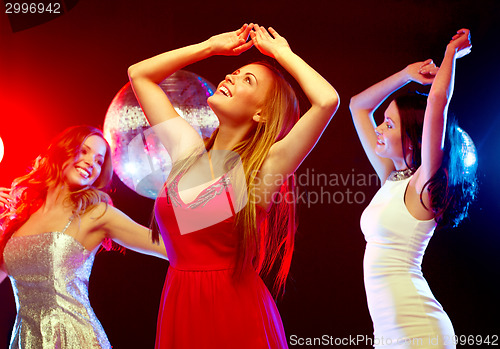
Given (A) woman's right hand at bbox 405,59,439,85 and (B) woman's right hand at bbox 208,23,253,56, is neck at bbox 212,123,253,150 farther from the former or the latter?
(A) woman's right hand at bbox 405,59,439,85

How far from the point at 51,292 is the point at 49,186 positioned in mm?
463

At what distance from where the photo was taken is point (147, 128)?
79.9 inches

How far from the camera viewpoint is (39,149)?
2.95 metres

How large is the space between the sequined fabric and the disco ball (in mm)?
362

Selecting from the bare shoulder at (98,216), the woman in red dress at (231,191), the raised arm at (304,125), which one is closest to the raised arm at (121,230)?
the bare shoulder at (98,216)

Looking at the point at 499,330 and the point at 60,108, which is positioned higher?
the point at 60,108

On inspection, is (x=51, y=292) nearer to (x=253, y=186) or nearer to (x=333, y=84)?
(x=253, y=186)

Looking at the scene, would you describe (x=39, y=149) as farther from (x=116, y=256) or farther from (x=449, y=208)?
(x=449, y=208)

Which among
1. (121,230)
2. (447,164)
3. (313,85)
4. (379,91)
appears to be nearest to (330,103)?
(313,85)

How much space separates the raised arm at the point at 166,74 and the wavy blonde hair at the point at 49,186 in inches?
24.7

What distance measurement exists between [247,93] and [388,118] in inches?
29.8

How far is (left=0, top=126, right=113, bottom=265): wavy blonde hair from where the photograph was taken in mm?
2115

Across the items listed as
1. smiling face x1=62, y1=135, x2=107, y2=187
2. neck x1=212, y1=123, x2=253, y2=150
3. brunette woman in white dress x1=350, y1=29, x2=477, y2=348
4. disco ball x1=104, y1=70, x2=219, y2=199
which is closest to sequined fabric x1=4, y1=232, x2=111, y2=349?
smiling face x1=62, y1=135, x2=107, y2=187

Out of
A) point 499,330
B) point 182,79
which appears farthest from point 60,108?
point 499,330
